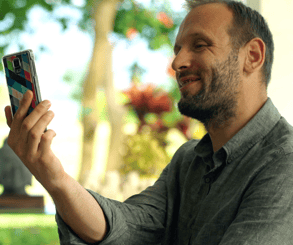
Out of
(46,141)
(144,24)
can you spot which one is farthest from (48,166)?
(144,24)

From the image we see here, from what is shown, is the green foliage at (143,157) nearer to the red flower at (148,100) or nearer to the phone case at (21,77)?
the red flower at (148,100)

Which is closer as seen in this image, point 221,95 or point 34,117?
point 34,117

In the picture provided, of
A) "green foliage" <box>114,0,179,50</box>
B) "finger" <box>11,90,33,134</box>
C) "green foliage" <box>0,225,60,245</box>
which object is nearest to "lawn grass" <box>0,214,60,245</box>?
"green foliage" <box>0,225,60,245</box>

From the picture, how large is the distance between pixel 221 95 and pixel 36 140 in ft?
1.52

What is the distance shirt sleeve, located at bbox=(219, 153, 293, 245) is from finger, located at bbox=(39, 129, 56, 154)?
355 mm

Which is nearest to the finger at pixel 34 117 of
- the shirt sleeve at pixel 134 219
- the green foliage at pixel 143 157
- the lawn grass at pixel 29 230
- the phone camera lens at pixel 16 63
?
the phone camera lens at pixel 16 63

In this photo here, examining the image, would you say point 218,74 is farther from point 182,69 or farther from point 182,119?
point 182,119

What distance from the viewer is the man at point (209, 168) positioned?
0.65 m

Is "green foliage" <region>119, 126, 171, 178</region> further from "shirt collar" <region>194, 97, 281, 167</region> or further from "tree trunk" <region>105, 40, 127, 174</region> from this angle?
"shirt collar" <region>194, 97, 281, 167</region>

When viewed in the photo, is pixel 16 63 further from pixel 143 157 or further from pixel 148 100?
pixel 148 100

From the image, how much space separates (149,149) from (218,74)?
1577mm

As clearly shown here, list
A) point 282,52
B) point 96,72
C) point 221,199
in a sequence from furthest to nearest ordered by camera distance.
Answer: point 96,72 → point 282,52 → point 221,199

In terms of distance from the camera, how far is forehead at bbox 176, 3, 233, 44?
91 centimetres

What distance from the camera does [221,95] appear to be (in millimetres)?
888
